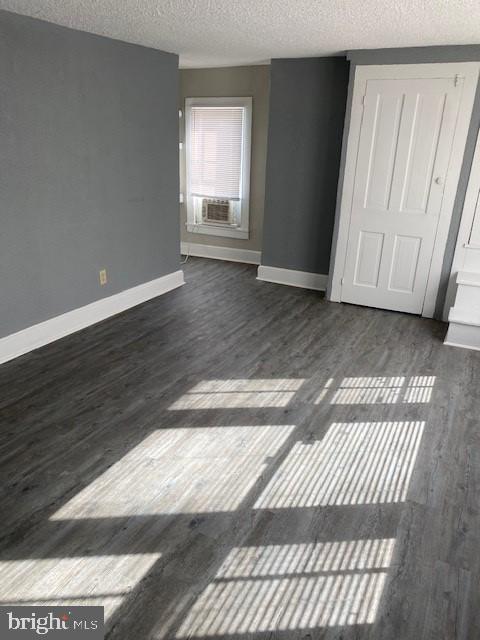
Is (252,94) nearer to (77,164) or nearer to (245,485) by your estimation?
(77,164)

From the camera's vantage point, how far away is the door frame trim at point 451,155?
12.7ft

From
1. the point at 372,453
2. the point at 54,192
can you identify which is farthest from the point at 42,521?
the point at 54,192

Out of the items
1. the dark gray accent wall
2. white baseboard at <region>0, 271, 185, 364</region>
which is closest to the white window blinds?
the dark gray accent wall

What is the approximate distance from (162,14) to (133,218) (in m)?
1.82

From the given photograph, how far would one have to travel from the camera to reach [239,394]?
10.1 ft

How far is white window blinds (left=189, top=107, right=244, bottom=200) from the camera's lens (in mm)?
5941

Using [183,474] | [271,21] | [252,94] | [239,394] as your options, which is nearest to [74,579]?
[183,474]

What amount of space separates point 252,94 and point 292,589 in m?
5.39

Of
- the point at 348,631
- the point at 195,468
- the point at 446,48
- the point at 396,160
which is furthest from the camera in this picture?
the point at 396,160

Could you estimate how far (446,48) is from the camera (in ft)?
12.5

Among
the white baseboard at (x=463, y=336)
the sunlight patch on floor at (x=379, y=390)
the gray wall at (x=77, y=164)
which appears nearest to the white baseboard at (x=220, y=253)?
the gray wall at (x=77, y=164)

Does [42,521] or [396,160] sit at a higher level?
[396,160]

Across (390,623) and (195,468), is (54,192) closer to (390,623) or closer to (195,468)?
(195,468)

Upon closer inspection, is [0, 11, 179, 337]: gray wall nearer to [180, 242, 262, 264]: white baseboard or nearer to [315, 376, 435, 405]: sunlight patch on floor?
[180, 242, 262, 264]: white baseboard
